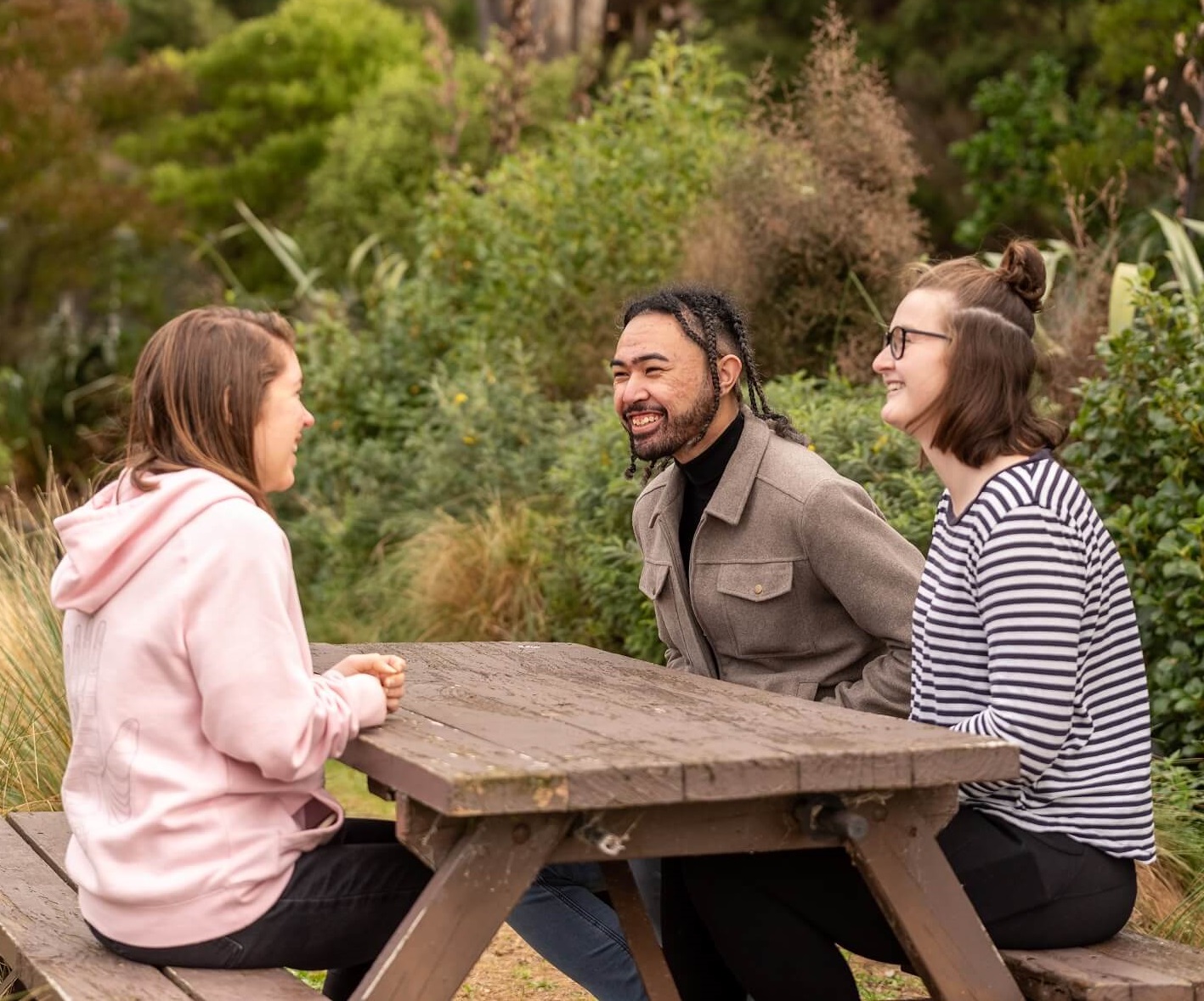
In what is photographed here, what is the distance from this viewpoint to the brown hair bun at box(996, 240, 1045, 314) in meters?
3.03

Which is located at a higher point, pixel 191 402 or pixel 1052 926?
pixel 191 402

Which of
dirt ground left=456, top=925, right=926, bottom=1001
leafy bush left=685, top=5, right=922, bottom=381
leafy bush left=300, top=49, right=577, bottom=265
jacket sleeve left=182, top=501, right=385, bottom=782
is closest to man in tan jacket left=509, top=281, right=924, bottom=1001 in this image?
dirt ground left=456, top=925, right=926, bottom=1001

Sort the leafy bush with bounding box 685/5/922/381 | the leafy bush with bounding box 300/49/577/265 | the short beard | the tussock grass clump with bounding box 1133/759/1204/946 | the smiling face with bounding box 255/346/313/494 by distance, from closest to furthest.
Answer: the smiling face with bounding box 255/346/313/494
the short beard
the tussock grass clump with bounding box 1133/759/1204/946
the leafy bush with bounding box 685/5/922/381
the leafy bush with bounding box 300/49/577/265

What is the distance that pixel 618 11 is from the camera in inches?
839

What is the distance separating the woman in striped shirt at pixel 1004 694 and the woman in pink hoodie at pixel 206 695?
27.4 inches

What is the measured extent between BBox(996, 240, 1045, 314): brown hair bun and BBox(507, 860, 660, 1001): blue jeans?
145 cm

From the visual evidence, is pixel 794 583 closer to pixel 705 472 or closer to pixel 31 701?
pixel 705 472

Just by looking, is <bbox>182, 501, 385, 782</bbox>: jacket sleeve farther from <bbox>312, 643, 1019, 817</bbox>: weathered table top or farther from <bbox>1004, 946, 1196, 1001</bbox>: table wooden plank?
<bbox>1004, 946, 1196, 1001</bbox>: table wooden plank

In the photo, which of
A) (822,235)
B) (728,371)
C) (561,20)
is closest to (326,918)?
(728,371)

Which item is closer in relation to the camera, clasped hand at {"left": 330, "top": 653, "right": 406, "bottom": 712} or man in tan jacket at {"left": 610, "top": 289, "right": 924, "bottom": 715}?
clasped hand at {"left": 330, "top": 653, "right": 406, "bottom": 712}

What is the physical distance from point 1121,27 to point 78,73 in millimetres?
9783

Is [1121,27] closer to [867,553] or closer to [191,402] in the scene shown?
[867,553]

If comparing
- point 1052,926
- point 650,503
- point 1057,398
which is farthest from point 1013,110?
point 1052,926

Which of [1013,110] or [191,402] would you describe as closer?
[191,402]
